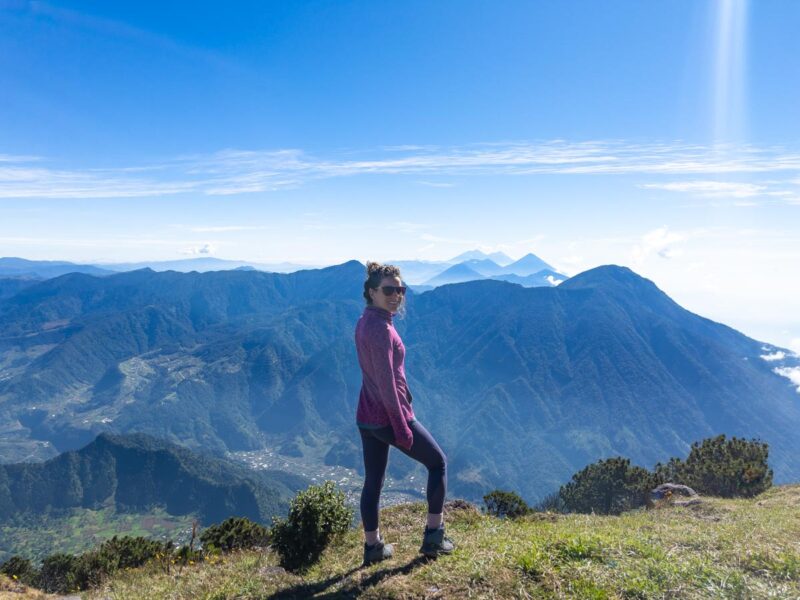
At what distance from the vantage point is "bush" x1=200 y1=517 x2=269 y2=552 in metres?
11.9

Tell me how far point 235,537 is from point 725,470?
29221 mm

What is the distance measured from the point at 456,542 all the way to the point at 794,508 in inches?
558

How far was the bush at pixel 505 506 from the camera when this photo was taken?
47.0 ft

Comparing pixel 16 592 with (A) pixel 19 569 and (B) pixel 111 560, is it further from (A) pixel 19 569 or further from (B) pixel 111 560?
(A) pixel 19 569

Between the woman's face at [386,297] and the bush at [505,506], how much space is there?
942 cm

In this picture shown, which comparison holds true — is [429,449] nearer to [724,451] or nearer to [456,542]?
[456,542]

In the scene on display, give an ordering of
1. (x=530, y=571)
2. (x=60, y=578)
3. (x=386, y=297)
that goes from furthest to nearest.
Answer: (x=60, y=578)
(x=386, y=297)
(x=530, y=571)

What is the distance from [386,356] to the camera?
7.18m

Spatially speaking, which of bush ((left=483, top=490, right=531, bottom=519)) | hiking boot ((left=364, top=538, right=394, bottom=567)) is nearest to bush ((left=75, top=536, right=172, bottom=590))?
hiking boot ((left=364, top=538, right=394, bottom=567))

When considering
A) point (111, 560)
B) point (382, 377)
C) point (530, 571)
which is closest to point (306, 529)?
point (382, 377)

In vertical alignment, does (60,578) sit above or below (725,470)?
above

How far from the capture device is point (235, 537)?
479 inches

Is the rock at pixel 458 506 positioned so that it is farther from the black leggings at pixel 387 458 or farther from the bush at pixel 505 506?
the black leggings at pixel 387 458

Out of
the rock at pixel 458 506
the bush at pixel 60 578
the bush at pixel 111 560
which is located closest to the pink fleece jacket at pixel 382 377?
the rock at pixel 458 506
